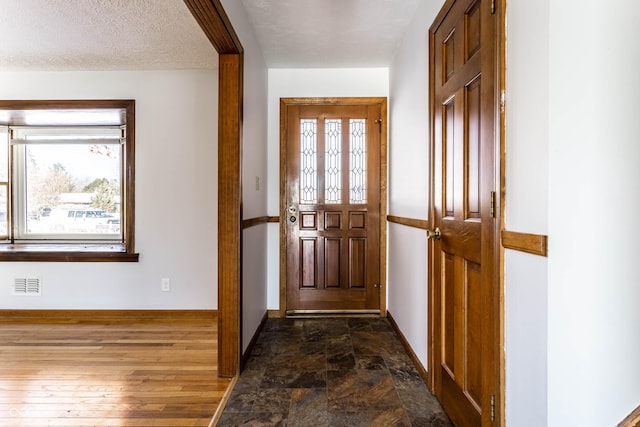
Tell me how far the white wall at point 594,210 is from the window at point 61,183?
355 centimetres

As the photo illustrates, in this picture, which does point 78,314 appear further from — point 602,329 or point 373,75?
point 602,329

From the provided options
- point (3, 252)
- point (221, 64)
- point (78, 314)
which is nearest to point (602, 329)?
point (221, 64)

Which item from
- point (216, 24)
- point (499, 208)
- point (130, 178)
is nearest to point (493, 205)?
point (499, 208)

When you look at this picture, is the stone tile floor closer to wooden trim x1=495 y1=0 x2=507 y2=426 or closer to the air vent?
wooden trim x1=495 y1=0 x2=507 y2=426

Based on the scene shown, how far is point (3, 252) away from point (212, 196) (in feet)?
6.38

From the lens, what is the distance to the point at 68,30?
2.54 metres

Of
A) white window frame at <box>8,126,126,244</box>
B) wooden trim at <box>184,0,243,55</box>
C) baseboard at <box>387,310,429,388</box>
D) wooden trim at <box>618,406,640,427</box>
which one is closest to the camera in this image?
wooden trim at <box>618,406,640,427</box>

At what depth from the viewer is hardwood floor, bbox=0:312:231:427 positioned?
1.79 metres

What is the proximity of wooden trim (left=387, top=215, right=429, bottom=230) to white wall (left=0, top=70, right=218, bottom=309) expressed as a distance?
1.60 meters

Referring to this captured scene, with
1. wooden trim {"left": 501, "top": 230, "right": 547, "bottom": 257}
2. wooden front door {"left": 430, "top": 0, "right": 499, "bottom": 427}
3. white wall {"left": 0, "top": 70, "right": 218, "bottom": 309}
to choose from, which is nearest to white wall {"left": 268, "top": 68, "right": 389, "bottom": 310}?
white wall {"left": 0, "top": 70, "right": 218, "bottom": 309}

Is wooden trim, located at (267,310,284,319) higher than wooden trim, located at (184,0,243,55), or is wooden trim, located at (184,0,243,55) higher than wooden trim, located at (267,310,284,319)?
wooden trim, located at (184,0,243,55)

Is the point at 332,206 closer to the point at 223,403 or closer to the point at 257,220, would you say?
the point at 257,220

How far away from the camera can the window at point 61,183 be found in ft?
11.5

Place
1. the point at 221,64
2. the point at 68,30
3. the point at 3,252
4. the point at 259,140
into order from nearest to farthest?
the point at 221,64, the point at 68,30, the point at 259,140, the point at 3,252
